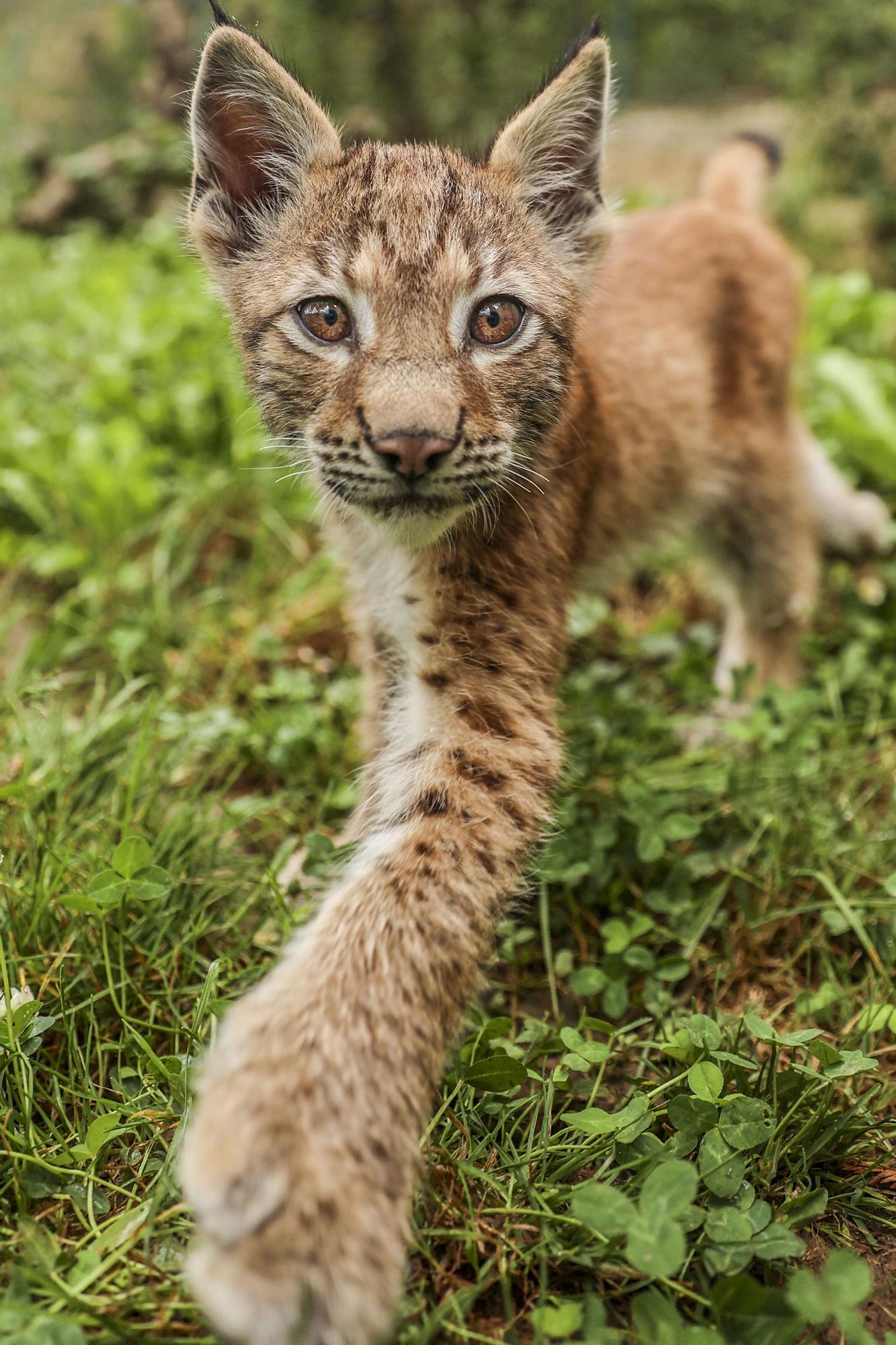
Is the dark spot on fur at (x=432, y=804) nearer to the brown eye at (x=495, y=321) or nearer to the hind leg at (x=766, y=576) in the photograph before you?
the brown eye at (x=495, y=321)

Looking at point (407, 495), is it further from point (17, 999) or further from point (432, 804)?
point (17, 999)

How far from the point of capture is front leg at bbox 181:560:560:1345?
154cm

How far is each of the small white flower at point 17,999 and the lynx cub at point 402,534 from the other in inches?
22.0

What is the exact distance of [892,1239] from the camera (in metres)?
1.87

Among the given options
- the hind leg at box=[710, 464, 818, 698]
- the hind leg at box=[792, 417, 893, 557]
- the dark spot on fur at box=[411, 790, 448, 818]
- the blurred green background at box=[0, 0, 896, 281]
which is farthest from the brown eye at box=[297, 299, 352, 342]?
the blurred green background at box=[0, 0, 896, 281]

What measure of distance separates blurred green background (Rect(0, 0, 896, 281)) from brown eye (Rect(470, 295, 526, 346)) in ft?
21.5

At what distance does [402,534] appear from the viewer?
2.36 m

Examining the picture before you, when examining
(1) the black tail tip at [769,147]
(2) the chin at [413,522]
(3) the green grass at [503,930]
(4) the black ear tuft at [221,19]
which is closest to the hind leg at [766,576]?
(3) the green grass at [503,930]

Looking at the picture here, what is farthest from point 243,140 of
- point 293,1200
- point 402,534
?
point 293,1200

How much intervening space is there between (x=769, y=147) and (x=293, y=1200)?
191 inches

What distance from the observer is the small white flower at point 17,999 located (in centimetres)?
213

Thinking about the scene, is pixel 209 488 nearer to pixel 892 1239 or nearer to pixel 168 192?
pixel 892 1239

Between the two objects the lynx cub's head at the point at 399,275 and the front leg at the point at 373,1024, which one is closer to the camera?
the front leg at the point at 373,1024

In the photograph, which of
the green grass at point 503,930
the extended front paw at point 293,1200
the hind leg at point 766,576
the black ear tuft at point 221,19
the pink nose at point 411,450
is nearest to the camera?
the extended front paw at point 293,1200
